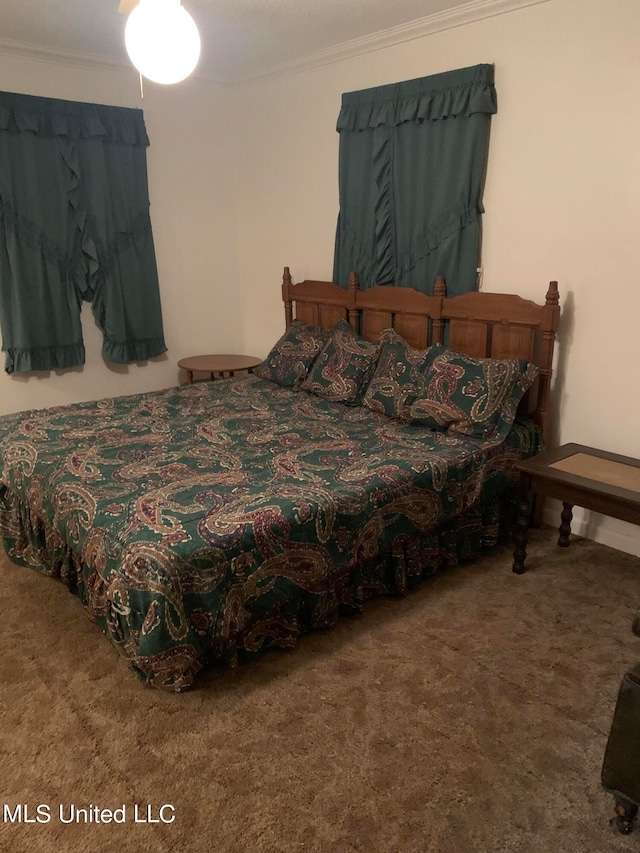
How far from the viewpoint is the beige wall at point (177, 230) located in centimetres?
394

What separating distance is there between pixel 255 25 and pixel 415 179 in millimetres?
1120

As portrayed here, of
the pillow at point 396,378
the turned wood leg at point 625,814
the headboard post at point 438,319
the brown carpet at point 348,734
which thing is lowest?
the brown carpet at point 348,734

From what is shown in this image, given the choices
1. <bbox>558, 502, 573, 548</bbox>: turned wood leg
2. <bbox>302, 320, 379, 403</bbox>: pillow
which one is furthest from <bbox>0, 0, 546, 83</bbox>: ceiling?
<bbox>558, 502, 573, 548</bbox>: turned wood leg

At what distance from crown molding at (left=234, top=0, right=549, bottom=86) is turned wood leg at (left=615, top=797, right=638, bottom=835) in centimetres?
305

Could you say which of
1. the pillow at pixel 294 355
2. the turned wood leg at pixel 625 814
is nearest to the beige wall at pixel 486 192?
the pillow at pixel 294 355

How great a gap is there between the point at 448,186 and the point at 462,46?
0.65 metres

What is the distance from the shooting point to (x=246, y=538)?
1997mm

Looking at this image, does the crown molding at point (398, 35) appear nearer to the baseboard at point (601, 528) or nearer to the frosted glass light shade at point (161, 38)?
the frosted glass light shade at point (161, 38)

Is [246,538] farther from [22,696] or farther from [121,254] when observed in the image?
[121,254]

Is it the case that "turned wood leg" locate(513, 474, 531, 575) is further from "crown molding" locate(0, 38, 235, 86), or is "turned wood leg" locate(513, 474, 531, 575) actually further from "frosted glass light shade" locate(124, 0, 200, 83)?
"crown molding" locate(0, 38, 235, 86)

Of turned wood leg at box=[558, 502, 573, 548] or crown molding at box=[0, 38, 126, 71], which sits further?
crown molding at box=[0, 38, 126, 71]

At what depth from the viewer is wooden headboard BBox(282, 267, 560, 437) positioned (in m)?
2.96

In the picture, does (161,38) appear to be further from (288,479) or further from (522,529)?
(522,529)

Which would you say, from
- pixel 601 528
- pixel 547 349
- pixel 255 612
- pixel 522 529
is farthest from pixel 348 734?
pixel 547 349
